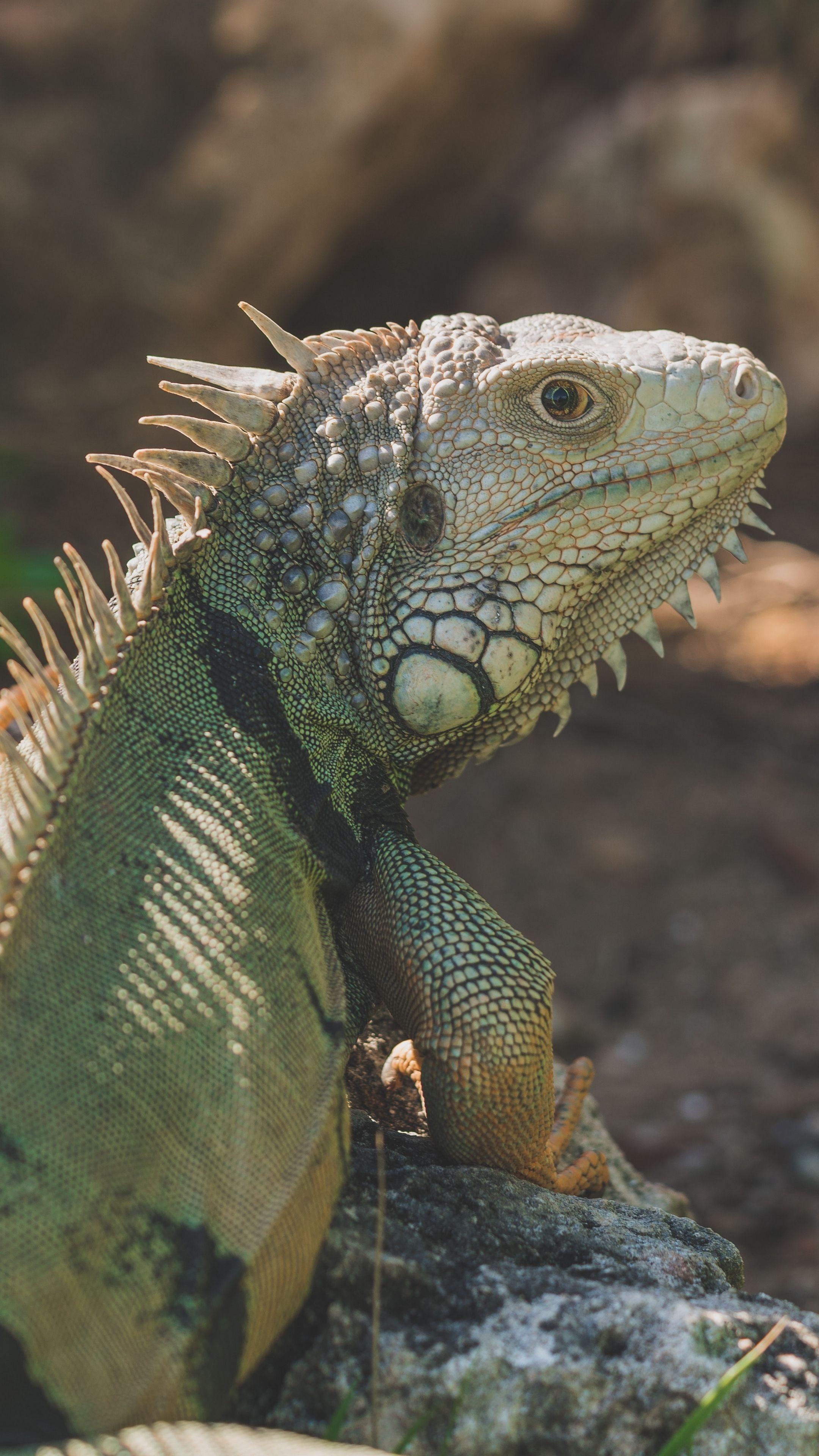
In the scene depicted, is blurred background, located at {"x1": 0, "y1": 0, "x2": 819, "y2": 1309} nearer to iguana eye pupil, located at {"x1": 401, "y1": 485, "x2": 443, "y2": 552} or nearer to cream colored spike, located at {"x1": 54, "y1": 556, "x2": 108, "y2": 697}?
iguana eye pupil, located at {"x1": 401, "y1": 485, "x2": 443, "y2": 552}

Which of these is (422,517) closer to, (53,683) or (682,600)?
(682,600)

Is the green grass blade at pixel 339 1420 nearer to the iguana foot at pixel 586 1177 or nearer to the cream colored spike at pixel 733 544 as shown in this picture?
the iguana foot at pixel 586 1177

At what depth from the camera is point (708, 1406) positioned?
1.93 meters

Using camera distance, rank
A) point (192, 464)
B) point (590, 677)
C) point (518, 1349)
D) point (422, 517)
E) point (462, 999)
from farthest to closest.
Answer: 1. point (590, 677)
2. point (422, 517)
3. point (192, 464)
4. point (462, 999)
5. point (518, 1349)

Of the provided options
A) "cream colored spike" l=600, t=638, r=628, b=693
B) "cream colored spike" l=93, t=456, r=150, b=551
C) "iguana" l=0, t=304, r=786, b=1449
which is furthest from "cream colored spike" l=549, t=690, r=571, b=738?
"cream colored spike" l=93, t=456, r=150, b=551

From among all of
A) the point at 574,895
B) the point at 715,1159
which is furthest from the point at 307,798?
the point at 574,895

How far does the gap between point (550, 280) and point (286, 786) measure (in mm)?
9277

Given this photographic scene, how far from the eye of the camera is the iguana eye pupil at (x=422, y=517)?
2666 millimetres

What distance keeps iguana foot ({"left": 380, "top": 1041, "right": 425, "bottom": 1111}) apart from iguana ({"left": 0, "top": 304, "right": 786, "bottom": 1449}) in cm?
2

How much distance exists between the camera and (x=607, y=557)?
2.68 m

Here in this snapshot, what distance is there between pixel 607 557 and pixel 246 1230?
1.55 m

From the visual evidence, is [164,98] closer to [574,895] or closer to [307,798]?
[574,895]

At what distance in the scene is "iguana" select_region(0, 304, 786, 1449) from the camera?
1.89 m

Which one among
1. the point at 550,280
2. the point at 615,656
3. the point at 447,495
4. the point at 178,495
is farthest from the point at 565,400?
the point at 550,280
